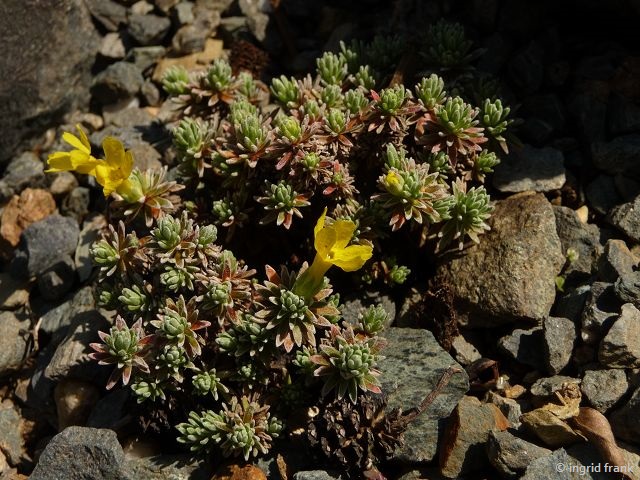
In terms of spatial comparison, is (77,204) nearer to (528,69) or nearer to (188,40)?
(188,40)

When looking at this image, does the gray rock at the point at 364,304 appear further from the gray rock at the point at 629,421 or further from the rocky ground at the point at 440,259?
the gray rock at the point at 629,421

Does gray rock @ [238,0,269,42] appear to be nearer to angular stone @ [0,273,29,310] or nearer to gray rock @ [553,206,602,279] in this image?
angular stone @ [0,273,29,310]

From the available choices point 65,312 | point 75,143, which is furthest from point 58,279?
point 75,143

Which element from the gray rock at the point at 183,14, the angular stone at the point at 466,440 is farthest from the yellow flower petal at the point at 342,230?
the gray rock at the point at 183,14

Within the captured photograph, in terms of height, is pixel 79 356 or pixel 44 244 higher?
pixel 44 244

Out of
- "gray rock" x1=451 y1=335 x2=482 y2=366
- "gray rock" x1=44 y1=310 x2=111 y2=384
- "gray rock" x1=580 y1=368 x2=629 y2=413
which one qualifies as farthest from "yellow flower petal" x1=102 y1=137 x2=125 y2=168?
"gray rock" x1=580 y1=368 x2=629 y2=413

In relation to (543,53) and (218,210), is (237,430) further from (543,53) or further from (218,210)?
(543,53)

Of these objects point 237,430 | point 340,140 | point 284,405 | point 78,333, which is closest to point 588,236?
point 340,140
